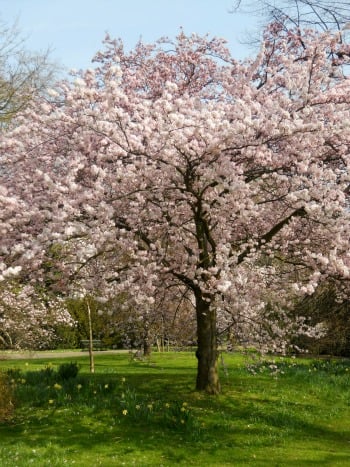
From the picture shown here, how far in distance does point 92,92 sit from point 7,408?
20.1ft

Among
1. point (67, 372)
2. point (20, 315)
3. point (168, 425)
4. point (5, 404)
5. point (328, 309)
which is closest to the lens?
point (168, 425)

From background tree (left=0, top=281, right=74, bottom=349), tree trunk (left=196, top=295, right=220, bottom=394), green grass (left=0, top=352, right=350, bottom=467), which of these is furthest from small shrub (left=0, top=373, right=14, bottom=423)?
background tree (left=0, top=281, right=74, bottom=349)

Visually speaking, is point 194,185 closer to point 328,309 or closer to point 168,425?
point 168,425

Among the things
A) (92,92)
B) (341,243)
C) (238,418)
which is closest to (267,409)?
(238,418)

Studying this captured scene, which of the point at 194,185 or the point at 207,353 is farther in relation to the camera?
the point at 207,353

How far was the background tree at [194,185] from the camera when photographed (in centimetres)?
854

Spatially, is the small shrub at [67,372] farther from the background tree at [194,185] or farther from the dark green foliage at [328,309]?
the dark green foliage at [328,309]

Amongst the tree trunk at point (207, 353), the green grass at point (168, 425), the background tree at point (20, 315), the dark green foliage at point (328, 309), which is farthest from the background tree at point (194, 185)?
the background tree at point (20, 315)

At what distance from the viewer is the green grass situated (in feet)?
28.4

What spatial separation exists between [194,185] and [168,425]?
4.31 m

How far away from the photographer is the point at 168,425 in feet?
32.7

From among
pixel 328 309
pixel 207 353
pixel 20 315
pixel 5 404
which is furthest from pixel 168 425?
pixel 20 315

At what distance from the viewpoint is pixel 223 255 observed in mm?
9219

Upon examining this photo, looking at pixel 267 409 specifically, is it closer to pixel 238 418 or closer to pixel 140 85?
pixel 238 418
